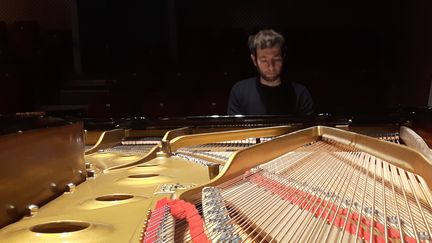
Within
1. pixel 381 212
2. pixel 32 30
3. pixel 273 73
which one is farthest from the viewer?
pixel 32 30

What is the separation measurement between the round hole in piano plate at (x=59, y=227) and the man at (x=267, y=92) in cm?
280

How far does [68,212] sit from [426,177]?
2.87 feet

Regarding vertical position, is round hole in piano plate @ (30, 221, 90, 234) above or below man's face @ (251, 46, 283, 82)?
below

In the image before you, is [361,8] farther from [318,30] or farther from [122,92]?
[122,92]

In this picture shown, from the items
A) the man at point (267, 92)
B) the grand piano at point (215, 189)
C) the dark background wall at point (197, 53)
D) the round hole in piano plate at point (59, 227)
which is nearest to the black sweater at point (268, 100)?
the man at point (267, 92)

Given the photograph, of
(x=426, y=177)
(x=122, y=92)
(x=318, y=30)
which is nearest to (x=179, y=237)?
(x=426, y=177)

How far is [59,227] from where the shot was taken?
3.50 ft

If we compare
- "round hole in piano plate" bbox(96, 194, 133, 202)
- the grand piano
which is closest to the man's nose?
the grand piano

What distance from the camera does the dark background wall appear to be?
20.4 feet

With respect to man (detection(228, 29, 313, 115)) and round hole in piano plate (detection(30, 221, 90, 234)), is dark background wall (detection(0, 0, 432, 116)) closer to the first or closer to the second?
man (detection(228, 29, 313, 115))

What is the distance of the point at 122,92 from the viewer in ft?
21.2

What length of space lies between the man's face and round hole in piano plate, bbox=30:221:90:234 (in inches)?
110

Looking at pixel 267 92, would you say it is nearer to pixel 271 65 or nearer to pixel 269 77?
pixel 269 77

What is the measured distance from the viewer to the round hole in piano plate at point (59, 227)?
1.05m
